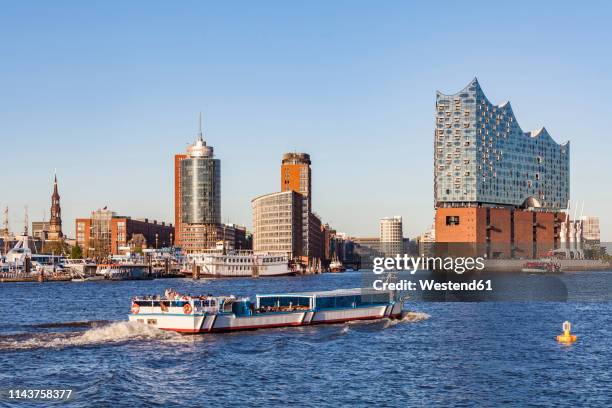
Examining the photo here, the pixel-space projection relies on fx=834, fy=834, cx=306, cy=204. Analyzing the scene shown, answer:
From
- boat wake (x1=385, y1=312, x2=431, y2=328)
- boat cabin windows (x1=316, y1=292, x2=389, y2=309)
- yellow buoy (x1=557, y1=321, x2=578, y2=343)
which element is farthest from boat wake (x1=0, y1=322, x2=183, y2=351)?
yellow buoy (x1=557, y1=321, x2=578, y2=343)

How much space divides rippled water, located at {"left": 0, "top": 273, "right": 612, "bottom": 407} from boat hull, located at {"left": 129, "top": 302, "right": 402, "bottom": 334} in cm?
130

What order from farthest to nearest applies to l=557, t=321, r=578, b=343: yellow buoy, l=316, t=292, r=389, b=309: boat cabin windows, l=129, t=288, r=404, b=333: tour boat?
l=316, t=292, r=389, b=309: boat cabin windows → l=129, t=288, r=404, b=333: tour boat → l=557, t=321, r=578, b=343: yellow buoy

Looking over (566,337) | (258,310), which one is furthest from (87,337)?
(566,337)

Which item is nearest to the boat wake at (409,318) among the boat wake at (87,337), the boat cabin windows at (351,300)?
the boat cabin windows at (351,300)

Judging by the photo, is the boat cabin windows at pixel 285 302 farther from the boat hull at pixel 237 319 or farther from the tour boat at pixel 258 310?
the boat hull at pixel 237 319

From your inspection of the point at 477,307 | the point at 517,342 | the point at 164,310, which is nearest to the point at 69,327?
the point at 164,310

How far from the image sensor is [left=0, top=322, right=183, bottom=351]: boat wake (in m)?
66.2

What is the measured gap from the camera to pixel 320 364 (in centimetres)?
5950

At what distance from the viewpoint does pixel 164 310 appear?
7481 centimetres

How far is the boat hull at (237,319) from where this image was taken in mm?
74000

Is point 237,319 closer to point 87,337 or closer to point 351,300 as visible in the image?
point 87,337

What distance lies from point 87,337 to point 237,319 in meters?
13.8

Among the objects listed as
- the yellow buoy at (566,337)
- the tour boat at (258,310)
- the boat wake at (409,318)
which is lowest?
the boat wake at (409,318)

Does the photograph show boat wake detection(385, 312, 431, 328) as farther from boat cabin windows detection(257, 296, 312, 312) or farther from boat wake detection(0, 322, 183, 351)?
boat wake detection(0, 322, 183, 351)
